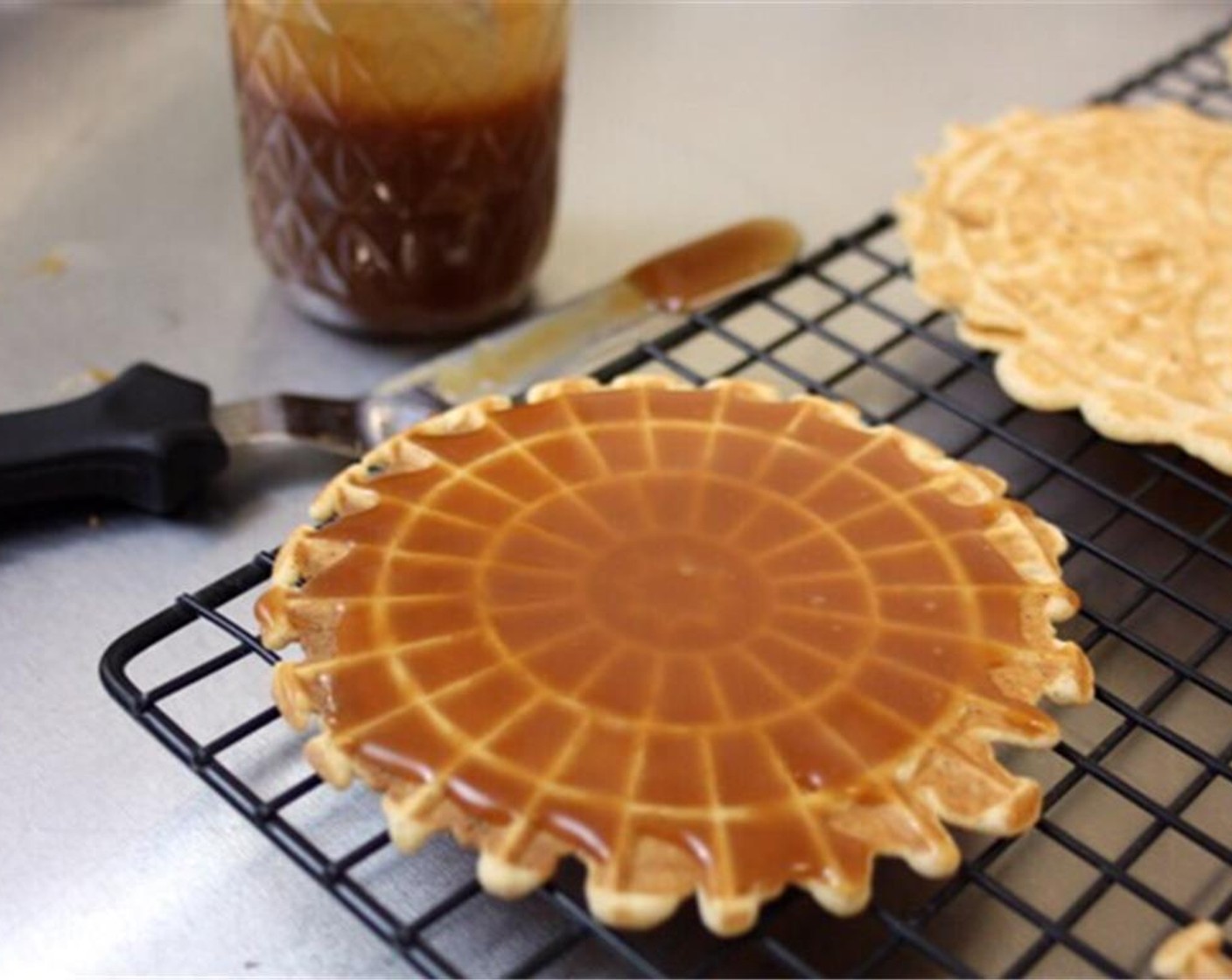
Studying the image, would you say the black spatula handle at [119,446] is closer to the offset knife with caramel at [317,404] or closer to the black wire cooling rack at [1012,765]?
the offset knife with caramel at [317,404]

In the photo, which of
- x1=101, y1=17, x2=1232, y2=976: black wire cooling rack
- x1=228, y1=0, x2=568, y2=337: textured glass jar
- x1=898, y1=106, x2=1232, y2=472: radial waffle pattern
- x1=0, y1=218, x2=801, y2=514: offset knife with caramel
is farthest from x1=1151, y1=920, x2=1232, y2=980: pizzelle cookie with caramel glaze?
x1=228, y1=0, x2=568, y2=337: textured glass jar

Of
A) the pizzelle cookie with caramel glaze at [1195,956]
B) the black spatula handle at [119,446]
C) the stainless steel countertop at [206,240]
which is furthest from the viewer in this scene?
the black spatula handle at [119,446]

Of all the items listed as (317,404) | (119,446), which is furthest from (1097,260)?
(119,446)

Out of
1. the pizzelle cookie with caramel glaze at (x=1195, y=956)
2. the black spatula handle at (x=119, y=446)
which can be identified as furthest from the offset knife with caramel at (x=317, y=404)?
the pizzelle cookie with caramel glaze at (x=1195, y=956)

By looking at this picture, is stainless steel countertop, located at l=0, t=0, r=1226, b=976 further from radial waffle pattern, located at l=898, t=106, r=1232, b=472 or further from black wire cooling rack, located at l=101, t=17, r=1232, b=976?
radial waffle pattern, located at l=898, t=106, r=1232, b=472

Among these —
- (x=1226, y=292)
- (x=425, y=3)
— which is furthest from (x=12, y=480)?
(x=1226, y=292)

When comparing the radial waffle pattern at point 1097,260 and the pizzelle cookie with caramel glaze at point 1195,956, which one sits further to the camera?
the radial waffle pattern at point 1097,260
